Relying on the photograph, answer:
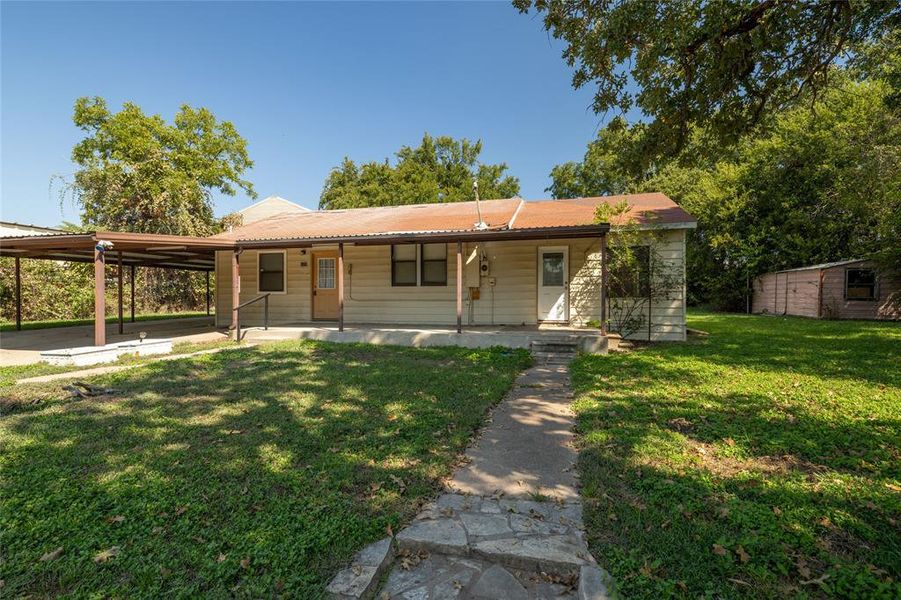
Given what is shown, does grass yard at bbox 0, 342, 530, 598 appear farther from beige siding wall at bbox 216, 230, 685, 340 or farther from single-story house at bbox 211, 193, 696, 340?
beige siding wall at bbox 216, 230, 685, 340

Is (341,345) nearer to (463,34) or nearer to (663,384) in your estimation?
(663,384)

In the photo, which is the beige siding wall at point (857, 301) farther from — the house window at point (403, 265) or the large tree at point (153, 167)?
the large tree at point (153, 167)

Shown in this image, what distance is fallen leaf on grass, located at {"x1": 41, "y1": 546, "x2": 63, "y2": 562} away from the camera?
2.18 meters

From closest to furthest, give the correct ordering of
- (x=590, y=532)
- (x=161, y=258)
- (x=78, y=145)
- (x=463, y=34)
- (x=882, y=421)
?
(x=590, y=532), (x=882, y=421), (x=463, y=34), (x=161, y=258), (x=78, y=145)

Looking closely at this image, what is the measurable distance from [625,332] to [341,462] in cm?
826

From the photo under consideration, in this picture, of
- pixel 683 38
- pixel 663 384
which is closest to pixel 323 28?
pixel 683 38

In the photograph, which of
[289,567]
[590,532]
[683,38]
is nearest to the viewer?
[289,567]

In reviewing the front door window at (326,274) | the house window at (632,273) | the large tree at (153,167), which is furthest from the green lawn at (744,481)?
the large tree at (153,167)

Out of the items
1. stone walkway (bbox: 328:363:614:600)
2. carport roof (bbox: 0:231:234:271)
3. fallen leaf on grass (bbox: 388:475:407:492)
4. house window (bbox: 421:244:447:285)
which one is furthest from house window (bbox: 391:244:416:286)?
fallen leaf on grass (bbox: 388:475:407:492)

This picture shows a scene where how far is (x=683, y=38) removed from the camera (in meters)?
5.84

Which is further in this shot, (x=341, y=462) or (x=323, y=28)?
(x=323, y=28)

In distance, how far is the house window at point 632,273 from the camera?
9.62 meters

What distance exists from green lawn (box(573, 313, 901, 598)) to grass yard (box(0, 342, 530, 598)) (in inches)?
49.6

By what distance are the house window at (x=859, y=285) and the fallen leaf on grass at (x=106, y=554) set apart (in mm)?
21590
